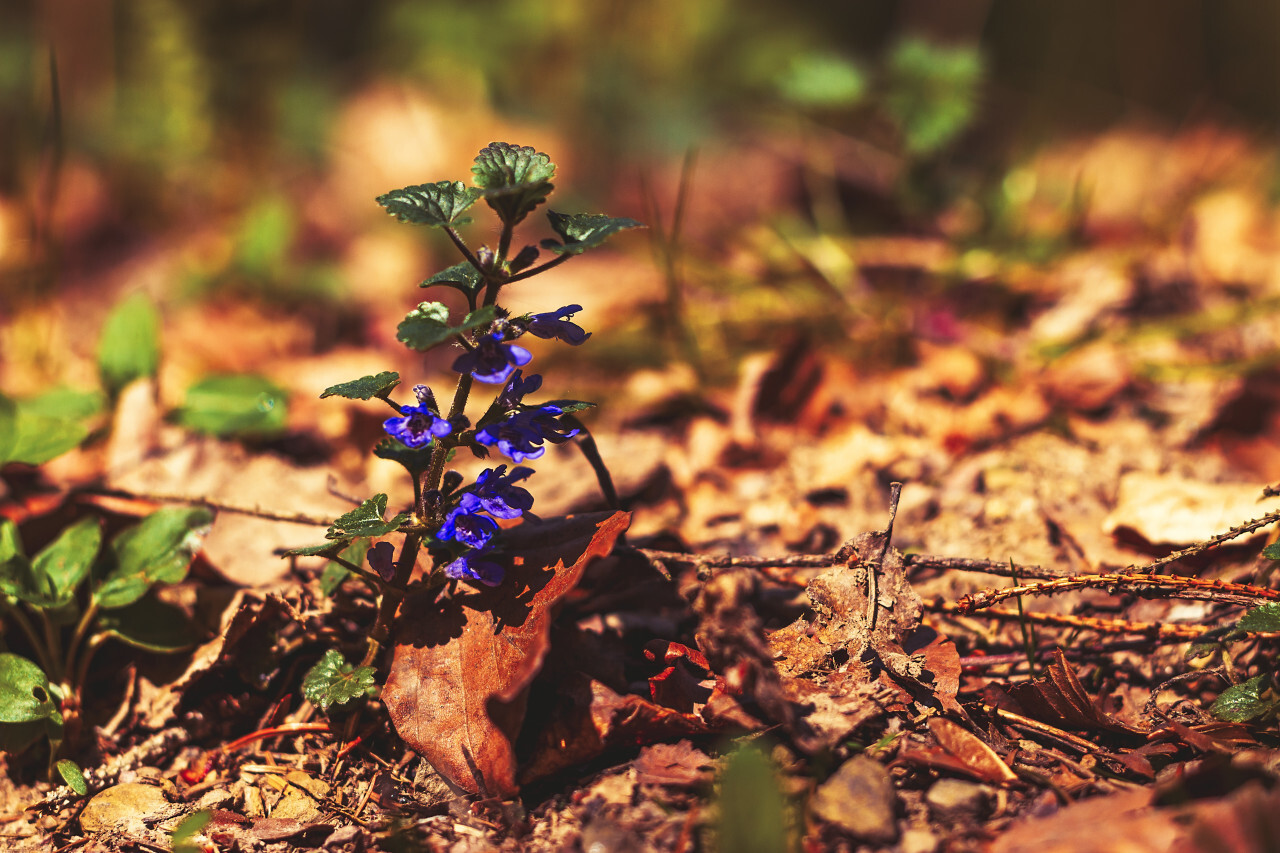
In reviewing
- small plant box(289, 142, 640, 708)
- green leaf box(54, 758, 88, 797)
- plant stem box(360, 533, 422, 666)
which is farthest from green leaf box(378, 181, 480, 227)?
green leaf box(54, 758, 88, 797)

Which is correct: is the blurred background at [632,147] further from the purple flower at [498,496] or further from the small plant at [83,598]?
the small plant at [83,598]

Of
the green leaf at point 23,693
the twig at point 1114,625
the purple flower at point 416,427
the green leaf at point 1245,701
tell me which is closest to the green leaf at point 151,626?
the green leaf at point 23,693

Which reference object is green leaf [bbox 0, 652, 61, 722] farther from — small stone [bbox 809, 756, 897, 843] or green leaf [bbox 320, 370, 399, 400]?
small stone [bbox 809, 756, 897, 843]

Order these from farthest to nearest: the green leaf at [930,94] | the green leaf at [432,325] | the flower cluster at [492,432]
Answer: the green leaf at [930,94]
the flower cluster at [492,432]
the green leaf at [432,325]

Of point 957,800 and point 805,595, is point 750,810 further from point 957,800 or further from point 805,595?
point 805,595

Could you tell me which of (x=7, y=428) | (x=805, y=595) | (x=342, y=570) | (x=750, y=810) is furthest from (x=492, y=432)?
(x=7, y=428)

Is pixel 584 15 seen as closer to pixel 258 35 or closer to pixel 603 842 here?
pixel 258 35

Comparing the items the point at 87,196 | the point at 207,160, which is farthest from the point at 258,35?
the point at 87,196
